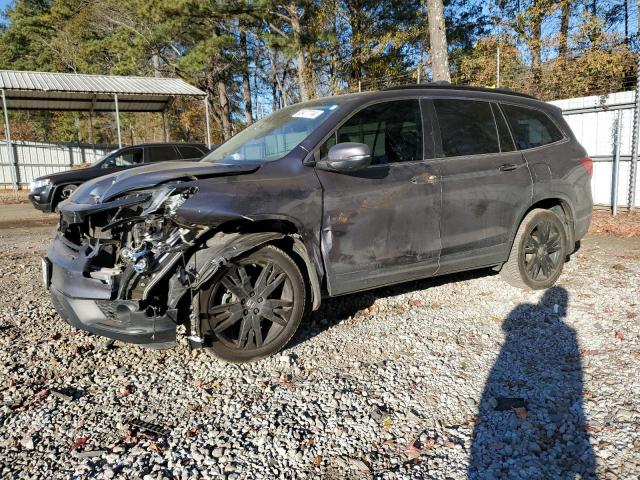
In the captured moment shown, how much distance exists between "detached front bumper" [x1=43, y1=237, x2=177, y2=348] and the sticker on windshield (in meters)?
1.92

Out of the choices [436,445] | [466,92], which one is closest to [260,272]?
[436,445]

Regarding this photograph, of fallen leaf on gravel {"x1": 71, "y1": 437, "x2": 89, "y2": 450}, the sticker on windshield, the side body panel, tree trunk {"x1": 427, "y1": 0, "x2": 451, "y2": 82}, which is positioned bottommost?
fallen leaf on gravel {"x1": 71, "y1": 437, "x2": 89, "y2": 450}

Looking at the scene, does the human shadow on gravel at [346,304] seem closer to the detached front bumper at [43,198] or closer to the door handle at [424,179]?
the door handle at [424,179]

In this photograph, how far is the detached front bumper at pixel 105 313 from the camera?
2.96 metres

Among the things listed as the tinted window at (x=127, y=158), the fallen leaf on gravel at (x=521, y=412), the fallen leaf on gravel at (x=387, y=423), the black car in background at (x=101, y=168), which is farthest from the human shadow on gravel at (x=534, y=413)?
the tinted window at (x=127, y=158)

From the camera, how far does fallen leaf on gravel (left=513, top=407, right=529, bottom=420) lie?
2688 mm

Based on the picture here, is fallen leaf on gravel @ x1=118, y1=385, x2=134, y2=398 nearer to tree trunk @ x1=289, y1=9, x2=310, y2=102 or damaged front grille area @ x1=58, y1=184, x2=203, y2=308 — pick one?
damaged front grille area @ x1=58, y1=184, x2=203, y2=308

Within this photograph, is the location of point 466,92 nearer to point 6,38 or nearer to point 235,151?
point 235,151

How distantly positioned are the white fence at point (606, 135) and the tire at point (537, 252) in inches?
213

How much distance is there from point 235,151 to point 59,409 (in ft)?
Result: 7.75

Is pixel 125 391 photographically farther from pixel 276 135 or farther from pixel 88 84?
pixel 88 84

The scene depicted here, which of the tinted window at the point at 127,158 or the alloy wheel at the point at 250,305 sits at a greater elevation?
the tinted window at the point at 127,158

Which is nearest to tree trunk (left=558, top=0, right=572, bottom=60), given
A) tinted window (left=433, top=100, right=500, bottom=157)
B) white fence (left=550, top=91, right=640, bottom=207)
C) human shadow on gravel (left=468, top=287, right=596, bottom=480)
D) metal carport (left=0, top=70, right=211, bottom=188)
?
white fence (left=550, top=91, right=640, bottom=207)

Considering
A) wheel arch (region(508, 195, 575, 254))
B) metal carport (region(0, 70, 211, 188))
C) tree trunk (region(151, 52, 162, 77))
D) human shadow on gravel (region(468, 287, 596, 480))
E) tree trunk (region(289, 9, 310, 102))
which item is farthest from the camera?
tree trunk (region(151, 52, 162, 77))
